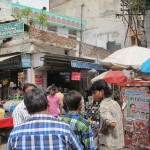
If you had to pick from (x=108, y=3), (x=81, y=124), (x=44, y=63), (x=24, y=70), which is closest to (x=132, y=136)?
(x=81, y=124)

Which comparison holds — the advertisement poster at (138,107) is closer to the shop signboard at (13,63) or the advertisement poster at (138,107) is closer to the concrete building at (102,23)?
the shop signboard at (13,63)

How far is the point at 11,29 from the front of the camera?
10461 mm

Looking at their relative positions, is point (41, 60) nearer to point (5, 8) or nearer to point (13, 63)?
point (13, 63)

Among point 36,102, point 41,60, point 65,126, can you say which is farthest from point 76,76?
point 65,126

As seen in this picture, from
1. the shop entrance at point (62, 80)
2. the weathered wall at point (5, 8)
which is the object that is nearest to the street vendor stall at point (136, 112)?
the shop entrance at point (62, 80)

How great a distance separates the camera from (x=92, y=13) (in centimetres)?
2255

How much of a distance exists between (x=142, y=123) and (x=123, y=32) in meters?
17.3

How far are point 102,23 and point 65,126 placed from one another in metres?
21.2

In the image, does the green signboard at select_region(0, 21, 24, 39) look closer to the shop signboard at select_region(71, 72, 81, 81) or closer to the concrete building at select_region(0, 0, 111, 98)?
the concrete building at select_region(0, 0, 111, 98)

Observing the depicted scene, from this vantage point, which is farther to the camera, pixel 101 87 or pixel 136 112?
pixel 136 112

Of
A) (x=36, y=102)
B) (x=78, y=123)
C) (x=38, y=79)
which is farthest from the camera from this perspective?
(x=38, y=79)

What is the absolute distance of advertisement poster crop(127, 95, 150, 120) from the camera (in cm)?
399

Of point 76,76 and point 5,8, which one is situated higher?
point 5,8

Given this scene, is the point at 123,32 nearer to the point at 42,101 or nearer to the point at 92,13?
the point at 92,13
